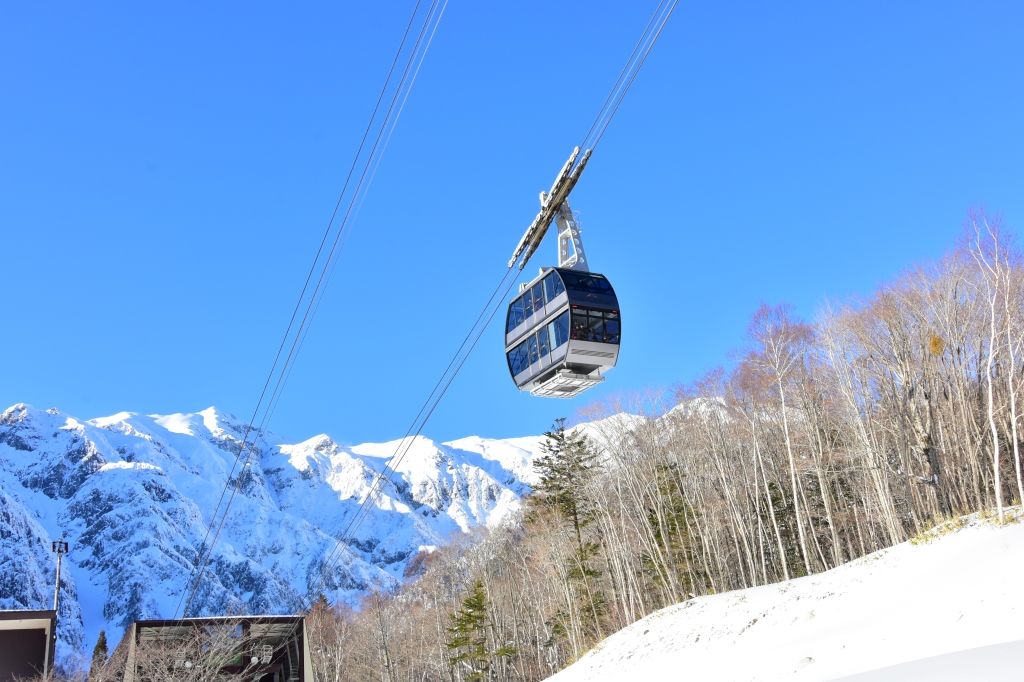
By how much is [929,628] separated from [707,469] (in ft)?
78.5

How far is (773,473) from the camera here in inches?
1489

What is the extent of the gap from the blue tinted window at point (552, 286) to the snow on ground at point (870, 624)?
30.3ft

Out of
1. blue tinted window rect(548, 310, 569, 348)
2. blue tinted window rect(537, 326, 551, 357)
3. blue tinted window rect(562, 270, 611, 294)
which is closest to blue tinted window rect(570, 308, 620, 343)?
blue tinted window rect(548, 310, 569, 348)

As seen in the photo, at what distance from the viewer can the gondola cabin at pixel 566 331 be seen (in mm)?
17031

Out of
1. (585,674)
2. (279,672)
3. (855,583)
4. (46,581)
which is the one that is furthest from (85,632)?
(855,583)

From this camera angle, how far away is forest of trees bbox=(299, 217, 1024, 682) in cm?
2814

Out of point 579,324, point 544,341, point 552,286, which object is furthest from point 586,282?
point 544,341

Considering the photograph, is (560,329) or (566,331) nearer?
(566,331)

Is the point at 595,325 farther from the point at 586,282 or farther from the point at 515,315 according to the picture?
the point at 515,315

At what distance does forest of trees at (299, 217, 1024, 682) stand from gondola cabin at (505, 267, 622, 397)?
11157 mm

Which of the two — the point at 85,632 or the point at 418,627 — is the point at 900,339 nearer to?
the point at 418,627

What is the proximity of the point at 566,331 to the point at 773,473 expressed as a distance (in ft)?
82.3

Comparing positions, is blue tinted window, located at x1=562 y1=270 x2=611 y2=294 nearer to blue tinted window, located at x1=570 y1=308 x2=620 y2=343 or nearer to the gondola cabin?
the gondola cabin

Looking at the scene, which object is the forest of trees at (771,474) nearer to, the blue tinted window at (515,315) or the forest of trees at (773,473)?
the forest of trees at (773,473)
